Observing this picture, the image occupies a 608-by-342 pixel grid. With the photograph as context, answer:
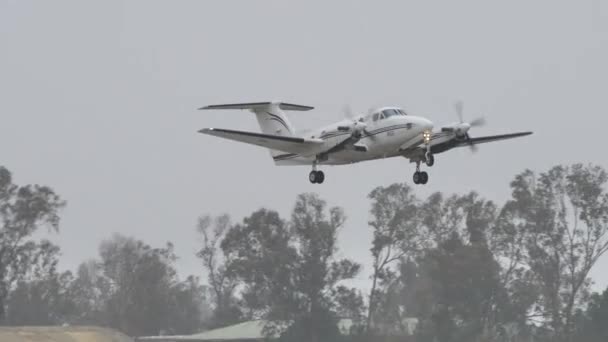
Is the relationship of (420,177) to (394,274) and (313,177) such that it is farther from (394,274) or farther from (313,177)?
(394,274)

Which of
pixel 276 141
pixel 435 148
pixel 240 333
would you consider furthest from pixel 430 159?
pixel 240 333

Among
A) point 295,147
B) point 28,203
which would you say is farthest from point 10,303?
point 295,147

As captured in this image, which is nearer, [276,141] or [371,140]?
[371,140]

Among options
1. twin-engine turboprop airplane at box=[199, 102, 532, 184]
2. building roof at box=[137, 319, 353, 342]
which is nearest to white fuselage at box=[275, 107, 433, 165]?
twin-engine turboprop airplane at box=[199, 102, 532, 184]

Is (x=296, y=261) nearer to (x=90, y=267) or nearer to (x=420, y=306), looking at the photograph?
(x=420, y=306)

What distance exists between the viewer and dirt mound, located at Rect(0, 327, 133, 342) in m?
69.9

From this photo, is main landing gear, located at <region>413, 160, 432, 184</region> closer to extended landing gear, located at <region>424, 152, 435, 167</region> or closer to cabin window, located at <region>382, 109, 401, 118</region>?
extended landing gear, located at <region>424, 152, 435, 167</region>

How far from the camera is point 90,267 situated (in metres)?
160

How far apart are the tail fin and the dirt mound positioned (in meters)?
19.5

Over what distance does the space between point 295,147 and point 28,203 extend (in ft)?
171

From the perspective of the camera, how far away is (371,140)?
185 ft

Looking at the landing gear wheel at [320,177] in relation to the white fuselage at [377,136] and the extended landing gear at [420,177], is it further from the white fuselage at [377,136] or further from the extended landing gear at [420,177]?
the extended landing gear at [420,177]

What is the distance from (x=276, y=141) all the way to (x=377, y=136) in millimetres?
5742

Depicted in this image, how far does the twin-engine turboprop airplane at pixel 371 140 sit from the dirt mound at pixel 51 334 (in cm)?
2167
